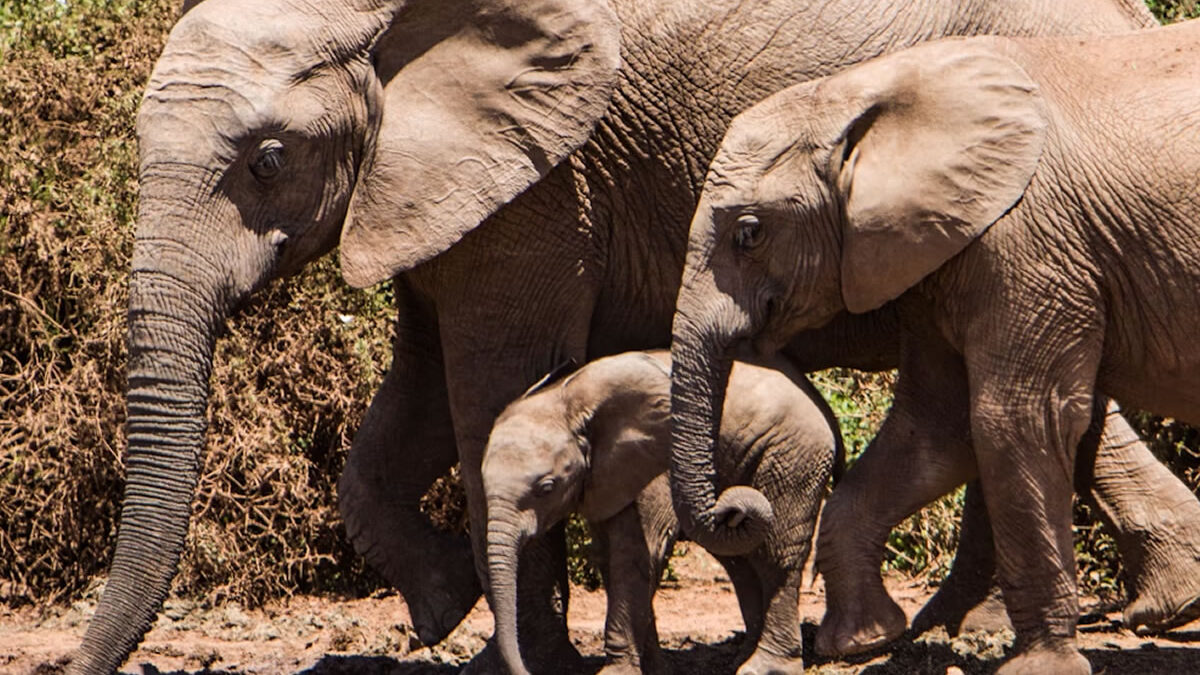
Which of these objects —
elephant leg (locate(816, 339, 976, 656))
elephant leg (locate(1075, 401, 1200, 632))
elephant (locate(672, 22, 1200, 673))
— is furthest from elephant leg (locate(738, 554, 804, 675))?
elephant leg (locate(1075, 401, 1200, 632))

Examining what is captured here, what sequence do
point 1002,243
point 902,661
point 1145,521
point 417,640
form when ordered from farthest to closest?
point 417,640, point 902,661, point 1145,521, point 1002,243

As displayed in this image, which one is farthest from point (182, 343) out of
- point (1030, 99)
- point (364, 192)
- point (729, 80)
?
point (1030, 99)

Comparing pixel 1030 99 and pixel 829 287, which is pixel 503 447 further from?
pixel 1030 99

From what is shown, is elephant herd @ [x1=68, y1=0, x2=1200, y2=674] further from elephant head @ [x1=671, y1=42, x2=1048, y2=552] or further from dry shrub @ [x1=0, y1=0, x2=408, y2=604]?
dry shrub @ [x1=0, y1=0, x2=408, y2=604]

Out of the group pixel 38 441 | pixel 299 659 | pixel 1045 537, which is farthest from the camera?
pixel 38 441

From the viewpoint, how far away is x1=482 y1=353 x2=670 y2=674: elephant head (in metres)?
7.09

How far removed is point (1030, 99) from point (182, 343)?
A: 2506 mm

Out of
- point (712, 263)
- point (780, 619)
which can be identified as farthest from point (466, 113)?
point (780, 619)

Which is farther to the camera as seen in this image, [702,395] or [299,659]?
[299,659]

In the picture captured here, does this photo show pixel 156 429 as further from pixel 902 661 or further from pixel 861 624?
pixel 902 661

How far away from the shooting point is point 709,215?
6.84 metres

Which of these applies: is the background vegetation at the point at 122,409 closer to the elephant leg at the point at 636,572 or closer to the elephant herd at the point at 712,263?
the elephant herd at the point at 712,263

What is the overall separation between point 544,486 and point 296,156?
1.23 meters

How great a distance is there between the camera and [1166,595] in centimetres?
725
